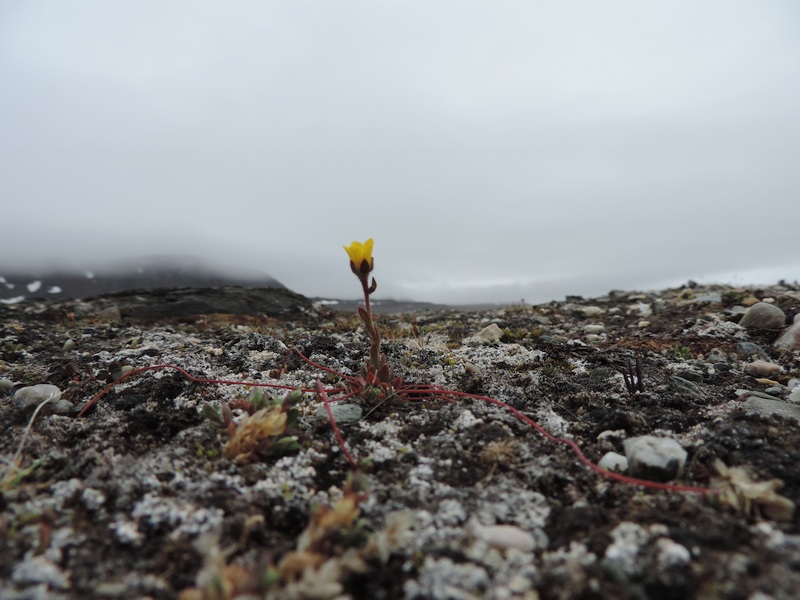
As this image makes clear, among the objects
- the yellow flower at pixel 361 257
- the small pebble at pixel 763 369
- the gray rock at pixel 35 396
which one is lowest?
the gray rock at pixel 35 396

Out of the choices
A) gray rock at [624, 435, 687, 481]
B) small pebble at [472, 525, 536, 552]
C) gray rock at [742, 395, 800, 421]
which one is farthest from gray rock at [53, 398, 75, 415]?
gray rock at [742, 395, 800, 421]

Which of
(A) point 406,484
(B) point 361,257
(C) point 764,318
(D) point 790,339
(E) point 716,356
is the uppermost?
(B) point 361,257

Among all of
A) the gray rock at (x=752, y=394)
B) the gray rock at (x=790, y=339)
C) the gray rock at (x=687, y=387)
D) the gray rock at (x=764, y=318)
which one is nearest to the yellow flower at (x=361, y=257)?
the gray rock at (x=687, y=387)

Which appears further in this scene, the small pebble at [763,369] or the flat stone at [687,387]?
the small pebble at [763,369]

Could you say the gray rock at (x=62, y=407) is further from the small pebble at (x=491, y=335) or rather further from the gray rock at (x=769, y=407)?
the gray rock at (x=769, y=407)

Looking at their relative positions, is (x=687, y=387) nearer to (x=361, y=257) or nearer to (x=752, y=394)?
(x=752, y=394)

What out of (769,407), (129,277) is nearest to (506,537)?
(769,407)
